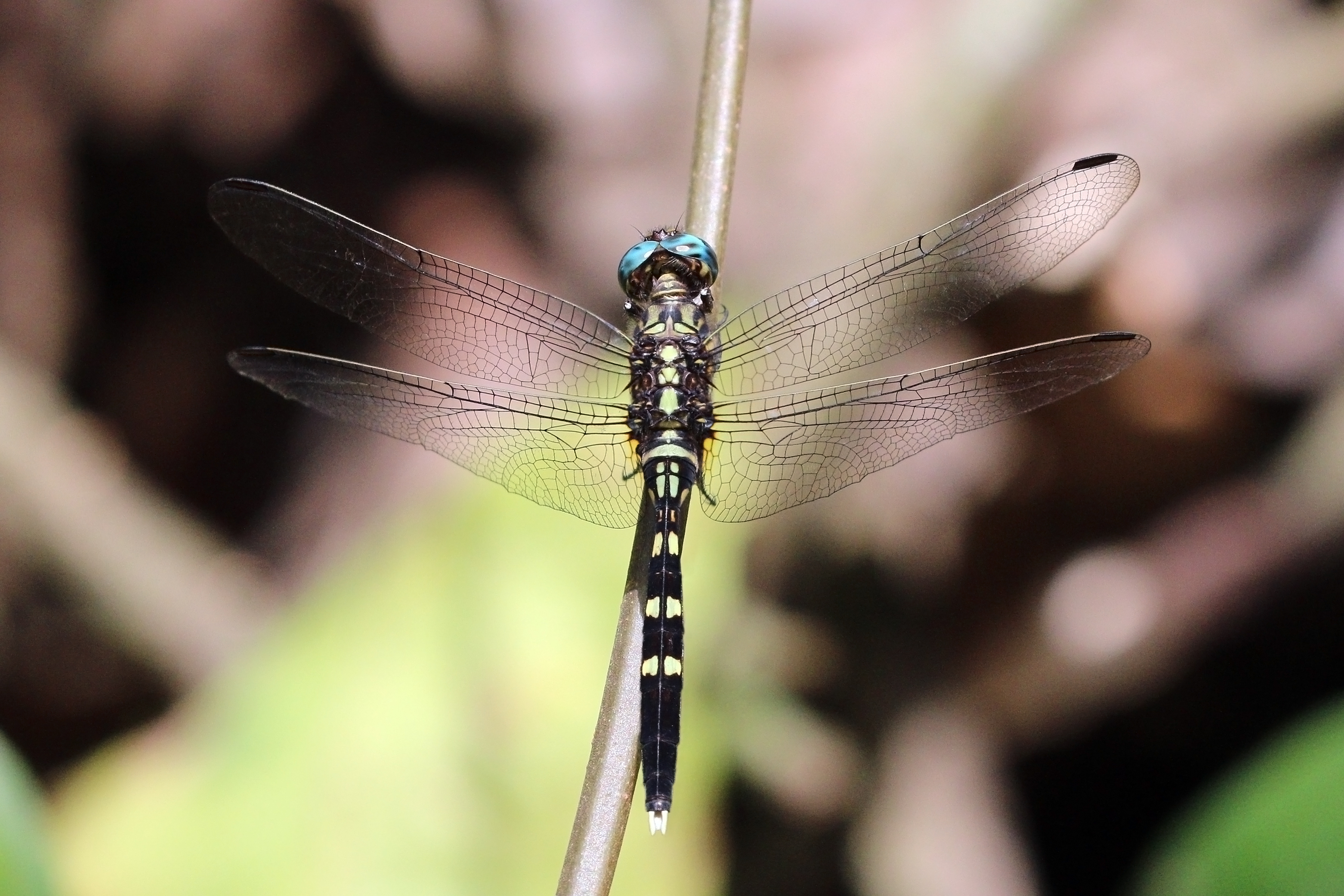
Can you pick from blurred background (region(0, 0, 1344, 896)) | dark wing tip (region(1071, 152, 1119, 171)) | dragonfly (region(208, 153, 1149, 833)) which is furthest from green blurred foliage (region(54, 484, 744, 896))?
dark wing tip (region(1071, 152, 1119, 171))

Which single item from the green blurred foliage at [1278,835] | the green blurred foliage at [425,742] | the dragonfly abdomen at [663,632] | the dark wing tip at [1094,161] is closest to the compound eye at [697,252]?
the dragonfly abdomen at [663,632]

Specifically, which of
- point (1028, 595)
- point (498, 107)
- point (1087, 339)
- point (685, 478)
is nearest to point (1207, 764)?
point (1028, 595)

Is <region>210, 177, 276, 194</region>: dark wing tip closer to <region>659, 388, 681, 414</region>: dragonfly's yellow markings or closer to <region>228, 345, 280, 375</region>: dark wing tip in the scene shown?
<region>228, 345, 280, 375</region>: dark wing tip

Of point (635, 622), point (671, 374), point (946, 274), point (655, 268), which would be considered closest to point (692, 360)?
point (671, 374)

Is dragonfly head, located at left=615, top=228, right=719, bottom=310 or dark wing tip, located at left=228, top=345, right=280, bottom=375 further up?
dragonfly head, located at left=615, top=228, right=719, bottom=310

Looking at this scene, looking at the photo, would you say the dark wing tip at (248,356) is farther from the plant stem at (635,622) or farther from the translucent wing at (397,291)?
the plant stem at (635,622)

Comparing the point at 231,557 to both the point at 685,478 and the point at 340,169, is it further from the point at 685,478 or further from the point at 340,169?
the point at 685,478

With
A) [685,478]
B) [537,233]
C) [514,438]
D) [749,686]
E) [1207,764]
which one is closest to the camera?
[685,478]
